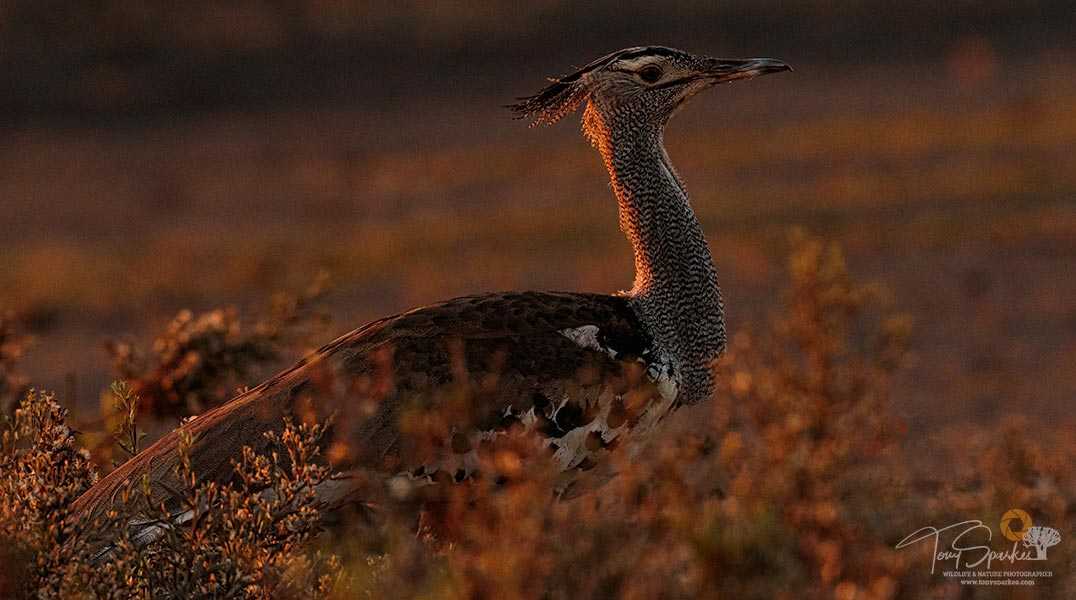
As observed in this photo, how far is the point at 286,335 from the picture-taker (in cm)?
516

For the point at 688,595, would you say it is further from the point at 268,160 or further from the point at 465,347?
the point at 268,160

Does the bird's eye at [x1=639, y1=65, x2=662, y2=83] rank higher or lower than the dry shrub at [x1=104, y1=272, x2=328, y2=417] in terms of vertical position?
higher

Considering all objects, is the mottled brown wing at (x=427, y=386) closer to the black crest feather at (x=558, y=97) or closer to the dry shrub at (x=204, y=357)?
the black crest feather at (x=558, y=97)

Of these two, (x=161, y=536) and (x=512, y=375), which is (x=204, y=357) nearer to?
(x=512, y=375)

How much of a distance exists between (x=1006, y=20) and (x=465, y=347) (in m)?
15.0

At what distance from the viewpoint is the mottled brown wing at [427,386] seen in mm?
3703

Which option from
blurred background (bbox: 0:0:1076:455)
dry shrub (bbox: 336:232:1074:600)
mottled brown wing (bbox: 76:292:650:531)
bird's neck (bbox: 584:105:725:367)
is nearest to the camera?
dry shrub (bbox: 336:232:1074:600)

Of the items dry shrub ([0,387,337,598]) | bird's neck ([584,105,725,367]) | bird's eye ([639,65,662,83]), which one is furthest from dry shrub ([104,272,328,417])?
dry shrub ([0,387,337,598])

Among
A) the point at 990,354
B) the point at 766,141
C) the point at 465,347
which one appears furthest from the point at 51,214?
the point at 465,347

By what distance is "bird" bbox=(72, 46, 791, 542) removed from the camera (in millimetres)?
3709

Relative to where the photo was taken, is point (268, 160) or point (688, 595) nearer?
point (688, 595)

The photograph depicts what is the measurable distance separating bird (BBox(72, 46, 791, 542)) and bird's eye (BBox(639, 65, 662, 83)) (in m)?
0.19
